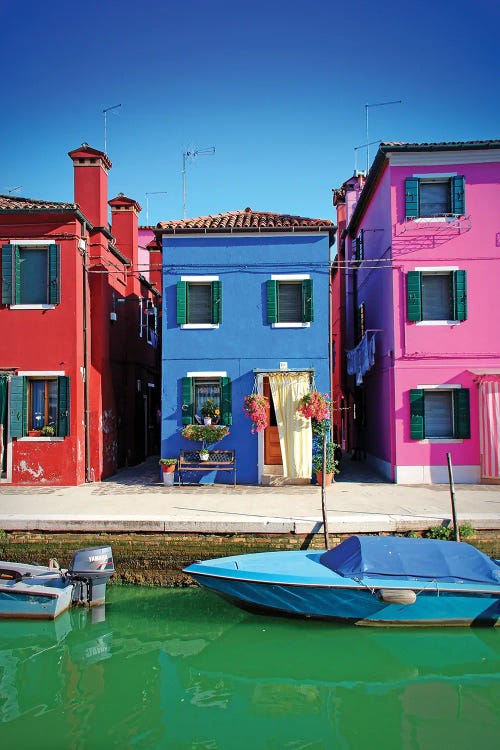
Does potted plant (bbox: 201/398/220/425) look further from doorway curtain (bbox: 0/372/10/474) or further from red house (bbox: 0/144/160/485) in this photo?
doorway curtain (bbox: 0/372/10/474)

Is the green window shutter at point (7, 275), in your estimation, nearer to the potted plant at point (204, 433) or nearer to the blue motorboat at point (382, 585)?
the potted plant at point (204, 433)

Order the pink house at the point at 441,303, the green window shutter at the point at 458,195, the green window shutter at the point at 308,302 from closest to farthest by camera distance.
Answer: the pink house at the point at 441,303 → the green window shutter at the point at 458,195 → the green window shutter at the point at 308,302

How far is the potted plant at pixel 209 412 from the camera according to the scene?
15183mm

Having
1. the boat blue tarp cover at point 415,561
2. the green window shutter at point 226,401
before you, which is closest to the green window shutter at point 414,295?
the green window shutter at point 226,401

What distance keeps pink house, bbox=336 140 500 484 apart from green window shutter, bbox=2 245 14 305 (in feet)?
30.2

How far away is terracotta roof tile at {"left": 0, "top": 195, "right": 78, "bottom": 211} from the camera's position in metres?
15.1

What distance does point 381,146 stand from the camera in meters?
15.2

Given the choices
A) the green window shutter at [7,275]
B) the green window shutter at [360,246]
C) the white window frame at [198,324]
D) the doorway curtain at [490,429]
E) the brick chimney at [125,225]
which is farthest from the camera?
the brick chimney at [125,225]

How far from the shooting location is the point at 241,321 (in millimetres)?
15703

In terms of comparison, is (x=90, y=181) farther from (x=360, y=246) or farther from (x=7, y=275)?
(x=360, y=246)

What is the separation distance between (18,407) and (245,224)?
297 inches

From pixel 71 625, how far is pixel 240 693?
3245 millimetres

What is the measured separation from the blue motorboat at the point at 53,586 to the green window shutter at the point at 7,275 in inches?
313

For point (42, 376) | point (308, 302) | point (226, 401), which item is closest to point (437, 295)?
point (308, 302)
